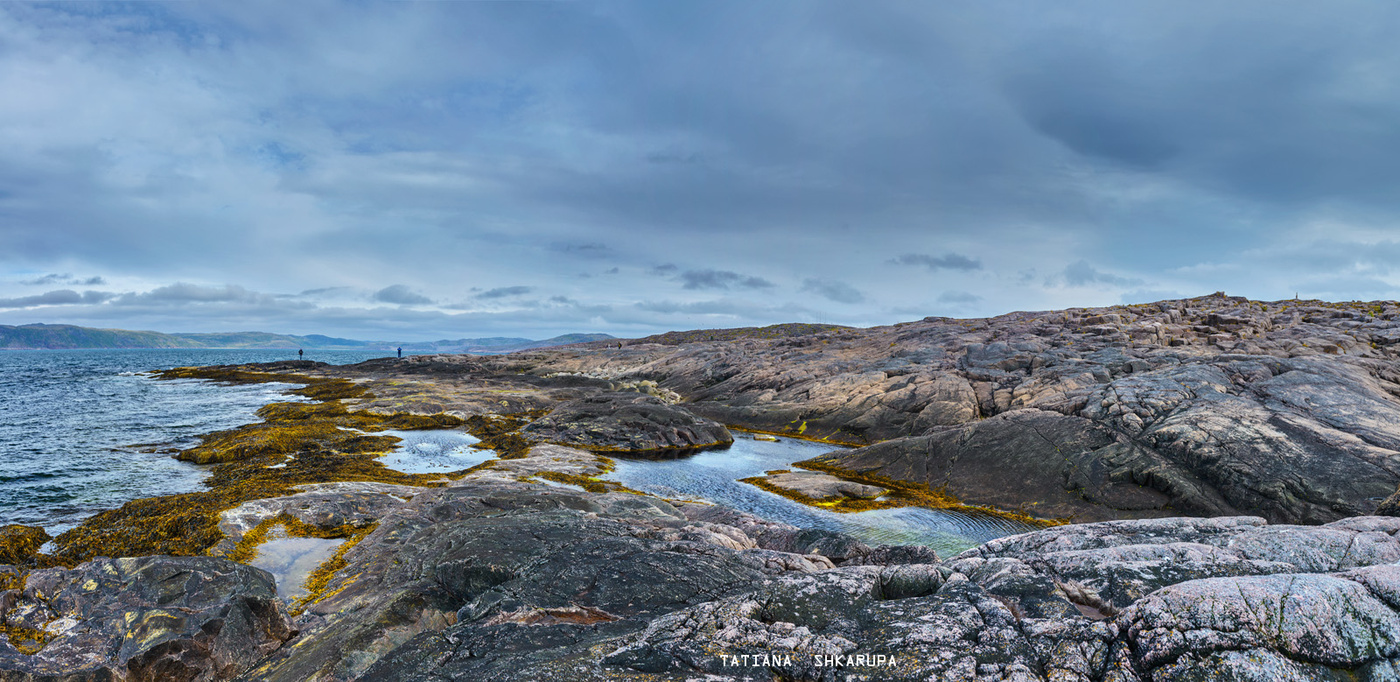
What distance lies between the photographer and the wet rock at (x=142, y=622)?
9.40m

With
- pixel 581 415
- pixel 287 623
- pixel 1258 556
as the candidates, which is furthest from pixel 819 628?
pixel 581 415

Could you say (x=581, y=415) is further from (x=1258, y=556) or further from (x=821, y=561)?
(x=1258, y=556)

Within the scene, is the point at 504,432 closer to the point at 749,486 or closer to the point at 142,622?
the point at 749,486

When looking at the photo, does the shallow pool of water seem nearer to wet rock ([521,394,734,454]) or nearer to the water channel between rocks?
the water channel between rocks

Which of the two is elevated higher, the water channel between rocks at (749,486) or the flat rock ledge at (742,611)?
the flat rock ledge at (742,611)

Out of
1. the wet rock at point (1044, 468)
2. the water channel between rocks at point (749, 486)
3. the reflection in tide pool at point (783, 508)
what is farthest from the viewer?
the wet rock at point (1044, 468)

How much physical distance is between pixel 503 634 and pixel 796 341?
264 feet

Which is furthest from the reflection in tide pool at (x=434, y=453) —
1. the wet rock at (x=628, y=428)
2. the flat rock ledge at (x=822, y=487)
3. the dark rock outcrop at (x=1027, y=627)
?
the dark rock outcrop at (x=1027, y=627)

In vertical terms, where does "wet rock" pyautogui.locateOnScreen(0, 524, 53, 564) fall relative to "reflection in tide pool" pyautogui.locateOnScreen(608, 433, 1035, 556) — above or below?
above

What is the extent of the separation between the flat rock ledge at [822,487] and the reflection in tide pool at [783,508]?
145 centimetres

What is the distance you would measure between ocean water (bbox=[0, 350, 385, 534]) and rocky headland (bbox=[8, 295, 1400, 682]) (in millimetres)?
2783

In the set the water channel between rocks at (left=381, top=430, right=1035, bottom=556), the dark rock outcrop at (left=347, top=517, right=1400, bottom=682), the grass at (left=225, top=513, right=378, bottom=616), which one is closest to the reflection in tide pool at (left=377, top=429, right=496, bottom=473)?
the water channel between rocks at (left=381, top=430, right=1035, bottom=556)

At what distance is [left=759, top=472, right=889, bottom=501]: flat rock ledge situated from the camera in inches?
1170

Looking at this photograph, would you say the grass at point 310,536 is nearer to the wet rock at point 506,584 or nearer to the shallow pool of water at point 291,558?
the shallow pool of water at point 291,558
